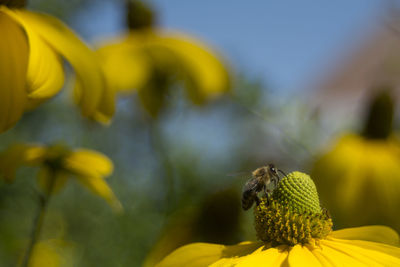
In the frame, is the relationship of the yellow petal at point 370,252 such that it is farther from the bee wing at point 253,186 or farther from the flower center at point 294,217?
the bee wing at point 253,186

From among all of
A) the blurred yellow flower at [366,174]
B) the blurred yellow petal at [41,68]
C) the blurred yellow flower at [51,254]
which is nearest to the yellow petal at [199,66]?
the blurred yellow flower at [366,174]

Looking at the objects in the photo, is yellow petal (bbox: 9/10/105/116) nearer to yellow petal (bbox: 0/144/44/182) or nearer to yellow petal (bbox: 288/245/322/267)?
yellow petal (bbox: 0/144/44/182)

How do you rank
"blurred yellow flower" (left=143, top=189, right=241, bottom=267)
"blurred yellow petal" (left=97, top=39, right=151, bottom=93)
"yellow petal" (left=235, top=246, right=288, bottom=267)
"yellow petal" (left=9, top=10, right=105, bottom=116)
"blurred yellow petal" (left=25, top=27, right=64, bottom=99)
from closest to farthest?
"yellow petal" (left=235, top=246, right=288, bottom=267), "blurred yellow petal" (left=25, top=27, right=64, bottom=99), "yellow petal" (left=9, top=10, right=105, bottom=116), "blurred yellow flower" (left=143, top=189, right=241, bottom=267), "blurred yellow petal" (left=97, top=39, right=151, bottom=93)

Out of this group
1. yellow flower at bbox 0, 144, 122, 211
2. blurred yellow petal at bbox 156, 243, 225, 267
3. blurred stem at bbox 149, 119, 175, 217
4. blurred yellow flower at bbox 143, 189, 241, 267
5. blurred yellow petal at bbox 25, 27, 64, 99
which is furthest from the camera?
blurred stem at bbox 149, 119, 175, 217

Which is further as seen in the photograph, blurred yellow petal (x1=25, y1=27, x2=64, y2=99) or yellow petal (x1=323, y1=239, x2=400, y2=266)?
blurred yellow petal (x1=25, y1=27, x2=64, y2=99)

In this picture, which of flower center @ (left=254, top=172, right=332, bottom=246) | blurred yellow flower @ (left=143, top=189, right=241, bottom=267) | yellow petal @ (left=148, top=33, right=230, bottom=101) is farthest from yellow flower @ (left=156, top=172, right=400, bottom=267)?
yellow petal @ (left=148, top=33, right=230, bottom=101)

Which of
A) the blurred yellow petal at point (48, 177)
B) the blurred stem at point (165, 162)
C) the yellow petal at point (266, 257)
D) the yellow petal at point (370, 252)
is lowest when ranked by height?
the blurred stem at point (165, 162)

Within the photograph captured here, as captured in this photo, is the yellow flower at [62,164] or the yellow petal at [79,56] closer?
the yellow petal at [79,56]
